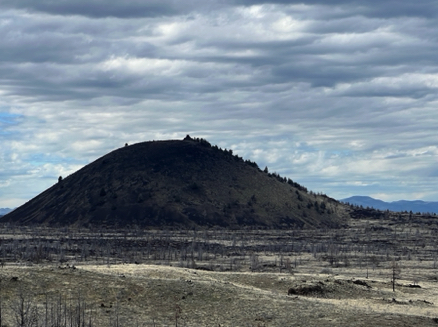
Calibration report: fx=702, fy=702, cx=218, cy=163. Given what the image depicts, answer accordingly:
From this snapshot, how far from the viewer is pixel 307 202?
184 m

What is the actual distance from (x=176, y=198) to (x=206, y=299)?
128 m

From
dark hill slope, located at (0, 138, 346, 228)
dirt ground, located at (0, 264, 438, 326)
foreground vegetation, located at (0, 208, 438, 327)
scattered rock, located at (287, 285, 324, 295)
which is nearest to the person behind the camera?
foreground vegetation, located at (0, 208, 438, 327)

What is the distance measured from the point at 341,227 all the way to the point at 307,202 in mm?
17659

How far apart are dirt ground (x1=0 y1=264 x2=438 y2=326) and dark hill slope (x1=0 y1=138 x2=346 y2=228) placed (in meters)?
109

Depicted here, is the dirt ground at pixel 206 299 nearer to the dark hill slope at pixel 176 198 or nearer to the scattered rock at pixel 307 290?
the scattered rock at pixel 307 290

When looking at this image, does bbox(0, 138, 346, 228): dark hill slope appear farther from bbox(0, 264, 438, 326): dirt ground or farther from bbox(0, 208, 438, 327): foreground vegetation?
bbox(0, 264, 438, 326): dirt ground

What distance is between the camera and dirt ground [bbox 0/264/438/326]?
127ft

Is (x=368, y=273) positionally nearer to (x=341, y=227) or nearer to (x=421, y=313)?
(x=421, y=313)

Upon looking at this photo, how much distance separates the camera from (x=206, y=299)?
41.9 meters

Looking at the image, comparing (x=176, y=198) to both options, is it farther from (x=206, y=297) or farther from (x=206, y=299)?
(x=206, y=299)

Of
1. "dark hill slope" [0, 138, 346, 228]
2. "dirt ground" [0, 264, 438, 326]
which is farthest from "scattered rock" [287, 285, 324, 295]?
"dark hill slope" [0, 138, 346, 228]

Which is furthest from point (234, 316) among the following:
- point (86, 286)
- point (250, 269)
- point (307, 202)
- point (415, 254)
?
point (307, 202)

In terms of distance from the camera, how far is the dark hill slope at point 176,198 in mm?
162250

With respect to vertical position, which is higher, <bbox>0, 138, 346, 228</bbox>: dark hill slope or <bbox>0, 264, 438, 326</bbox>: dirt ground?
<bbox>0, 138, 346, 228</bbox>: dark hill slope
